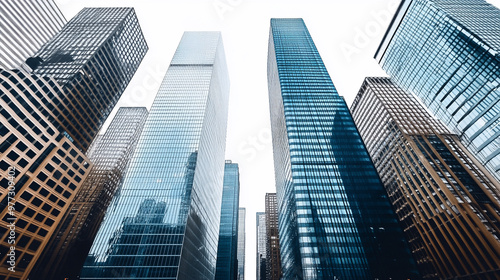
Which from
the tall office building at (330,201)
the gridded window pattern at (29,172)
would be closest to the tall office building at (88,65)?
the gridded window pattern at (29,172)

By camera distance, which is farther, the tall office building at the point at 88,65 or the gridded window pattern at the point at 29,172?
the tall office building at the point at 88,65

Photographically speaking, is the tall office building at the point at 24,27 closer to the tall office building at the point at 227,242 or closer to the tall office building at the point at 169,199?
the tall office building at the point at 169,199

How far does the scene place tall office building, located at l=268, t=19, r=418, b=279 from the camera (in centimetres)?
6681

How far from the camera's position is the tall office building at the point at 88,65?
72.8m

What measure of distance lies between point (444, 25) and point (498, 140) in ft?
126

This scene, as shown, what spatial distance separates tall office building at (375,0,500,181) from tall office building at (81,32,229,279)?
87127 mm
